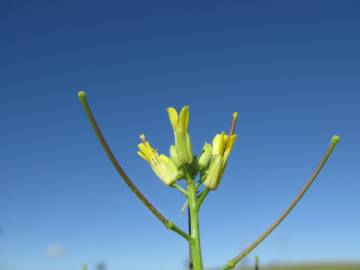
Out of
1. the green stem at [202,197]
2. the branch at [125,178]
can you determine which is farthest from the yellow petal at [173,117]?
the branch at [125,178]

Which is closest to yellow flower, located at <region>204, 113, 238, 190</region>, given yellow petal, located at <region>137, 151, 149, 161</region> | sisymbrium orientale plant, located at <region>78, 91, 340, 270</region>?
sisymbrium orientale plant, located at <region>78, 91, 340, 270</region>

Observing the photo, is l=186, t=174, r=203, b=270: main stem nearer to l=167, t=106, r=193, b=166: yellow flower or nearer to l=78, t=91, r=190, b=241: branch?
l=78, t=91, r=190, b=241: branch

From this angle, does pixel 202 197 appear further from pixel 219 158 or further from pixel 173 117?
pixel 173 117

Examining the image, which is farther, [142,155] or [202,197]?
[142,155]

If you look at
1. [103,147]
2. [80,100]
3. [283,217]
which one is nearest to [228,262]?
[283,217]

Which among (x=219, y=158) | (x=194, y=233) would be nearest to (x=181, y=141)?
(x=219, y=158)

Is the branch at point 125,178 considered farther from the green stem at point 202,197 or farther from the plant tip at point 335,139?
the plant tip at point 335,139
